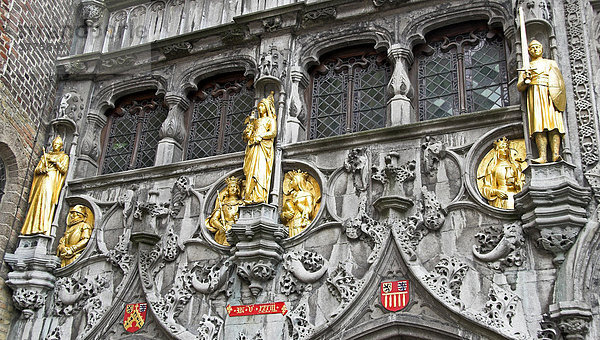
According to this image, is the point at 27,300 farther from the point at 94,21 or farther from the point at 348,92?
the point at 348,92

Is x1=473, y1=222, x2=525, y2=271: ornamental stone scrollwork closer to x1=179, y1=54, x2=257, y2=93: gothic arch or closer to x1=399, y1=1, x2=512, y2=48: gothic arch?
x1=399, y1=1, x2=512, y2=48: gothic arch

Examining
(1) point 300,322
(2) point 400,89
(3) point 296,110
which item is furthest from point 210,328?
(2) point 400,89

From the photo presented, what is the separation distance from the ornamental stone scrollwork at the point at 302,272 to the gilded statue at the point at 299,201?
456mm

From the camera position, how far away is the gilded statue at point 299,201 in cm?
999

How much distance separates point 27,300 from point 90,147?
9.48 ft

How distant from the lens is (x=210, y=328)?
9.61 meters

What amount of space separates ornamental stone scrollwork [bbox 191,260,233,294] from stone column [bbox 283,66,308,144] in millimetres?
2119

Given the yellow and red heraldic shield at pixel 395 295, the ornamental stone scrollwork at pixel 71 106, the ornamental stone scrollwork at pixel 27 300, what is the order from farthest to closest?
the ornamental stone scrollwork at pixel 71 106
the ornamental stone scrollwork at pixel 27 300
the yellow and red heraldic shield at pixel 395 295

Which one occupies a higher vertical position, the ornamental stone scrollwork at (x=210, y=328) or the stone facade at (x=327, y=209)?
the stone facade at (x=327, y=209)

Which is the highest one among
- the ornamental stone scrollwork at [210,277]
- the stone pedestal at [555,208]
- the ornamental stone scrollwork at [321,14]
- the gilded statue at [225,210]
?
the ornamental stone scrollwork at [321,14]

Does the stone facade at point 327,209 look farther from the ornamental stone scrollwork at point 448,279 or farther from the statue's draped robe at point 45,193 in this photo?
the statue's draped robe at point 45,193

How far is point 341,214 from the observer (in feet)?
32.0

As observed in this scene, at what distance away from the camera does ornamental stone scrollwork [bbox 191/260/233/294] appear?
9.88 metres

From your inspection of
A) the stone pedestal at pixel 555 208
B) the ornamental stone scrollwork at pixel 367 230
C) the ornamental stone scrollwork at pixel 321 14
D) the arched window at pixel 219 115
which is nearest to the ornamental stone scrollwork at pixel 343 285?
the ornamental stone scrollwork at pixel 367 230
